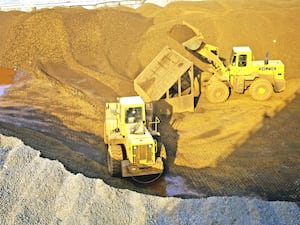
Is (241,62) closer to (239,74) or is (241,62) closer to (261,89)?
(239,74)

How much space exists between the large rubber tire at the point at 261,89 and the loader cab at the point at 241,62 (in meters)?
0.49

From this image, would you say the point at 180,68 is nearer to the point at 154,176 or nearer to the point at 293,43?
the point at 154,176

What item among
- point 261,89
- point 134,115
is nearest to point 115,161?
point 134,115

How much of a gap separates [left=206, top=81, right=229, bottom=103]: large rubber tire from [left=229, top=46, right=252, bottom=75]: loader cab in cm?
64

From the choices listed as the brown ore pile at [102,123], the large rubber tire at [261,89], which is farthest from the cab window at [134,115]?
the large rubber tire at [261,89]

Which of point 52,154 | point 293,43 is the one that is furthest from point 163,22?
point 52,154

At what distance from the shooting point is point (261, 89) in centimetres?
1590

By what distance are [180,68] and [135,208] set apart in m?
6.77

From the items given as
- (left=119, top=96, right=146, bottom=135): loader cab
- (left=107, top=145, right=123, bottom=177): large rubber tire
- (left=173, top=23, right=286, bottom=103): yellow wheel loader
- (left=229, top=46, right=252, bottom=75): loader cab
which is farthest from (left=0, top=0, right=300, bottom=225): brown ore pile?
(left=119, top=96, right=146, bottom=135): loader cab

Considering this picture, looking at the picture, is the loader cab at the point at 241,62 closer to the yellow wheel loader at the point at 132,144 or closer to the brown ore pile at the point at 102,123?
the brown ore pile at the point at 102,123

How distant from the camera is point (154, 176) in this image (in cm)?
1109

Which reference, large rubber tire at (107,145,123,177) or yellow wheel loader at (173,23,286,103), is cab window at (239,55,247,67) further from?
large rubber tire at (107,145,123,177)

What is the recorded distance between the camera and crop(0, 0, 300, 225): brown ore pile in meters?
8.84

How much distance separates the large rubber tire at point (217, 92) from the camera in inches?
626
